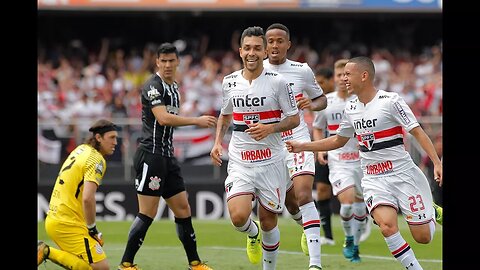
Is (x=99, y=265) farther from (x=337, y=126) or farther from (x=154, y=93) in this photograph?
(x=337, y=126)

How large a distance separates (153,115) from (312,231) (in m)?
2.16

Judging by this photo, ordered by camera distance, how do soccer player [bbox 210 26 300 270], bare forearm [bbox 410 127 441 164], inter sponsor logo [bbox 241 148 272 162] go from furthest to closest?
inter sponsor logo [bbox 241 148 272 162], soccer player [bbox 210 26 300 270], bare forearm [bbox 410 127 441 164]

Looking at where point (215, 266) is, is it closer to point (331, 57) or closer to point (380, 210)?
point (380, 210)

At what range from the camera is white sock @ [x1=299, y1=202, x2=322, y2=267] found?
10086 millimetres

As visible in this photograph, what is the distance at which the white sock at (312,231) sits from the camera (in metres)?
10.1

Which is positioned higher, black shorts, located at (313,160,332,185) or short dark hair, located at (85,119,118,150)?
short dark hair, located at (85,119,118,150)

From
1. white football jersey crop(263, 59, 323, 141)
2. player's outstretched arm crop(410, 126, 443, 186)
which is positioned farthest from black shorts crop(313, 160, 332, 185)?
player's outstretched arm crop(410, 126, 443, 186)

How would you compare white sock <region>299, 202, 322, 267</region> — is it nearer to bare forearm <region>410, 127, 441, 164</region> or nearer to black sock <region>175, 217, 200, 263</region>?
black sock <region>175, 217, 200, 263</region>

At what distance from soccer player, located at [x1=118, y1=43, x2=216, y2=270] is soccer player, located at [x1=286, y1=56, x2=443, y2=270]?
5.72 feet

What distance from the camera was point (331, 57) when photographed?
1041 inches

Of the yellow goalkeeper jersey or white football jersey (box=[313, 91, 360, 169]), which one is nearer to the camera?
the yellow goalkeeper jersey

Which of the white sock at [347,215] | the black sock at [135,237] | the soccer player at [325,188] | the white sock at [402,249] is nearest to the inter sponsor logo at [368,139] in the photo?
the white sock at [402,249]

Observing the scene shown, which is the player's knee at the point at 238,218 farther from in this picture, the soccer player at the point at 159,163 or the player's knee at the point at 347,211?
the player's knee at the point at 347,211
